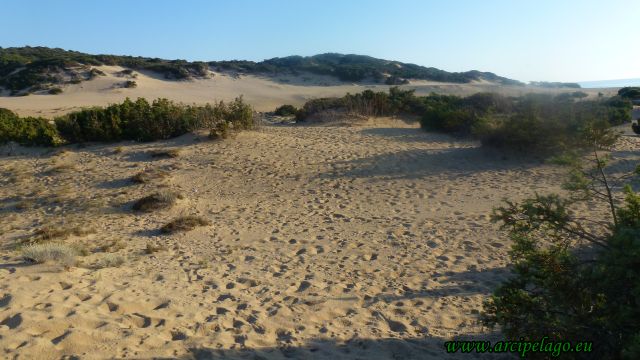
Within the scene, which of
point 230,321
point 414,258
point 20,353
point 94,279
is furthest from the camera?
point 414,258

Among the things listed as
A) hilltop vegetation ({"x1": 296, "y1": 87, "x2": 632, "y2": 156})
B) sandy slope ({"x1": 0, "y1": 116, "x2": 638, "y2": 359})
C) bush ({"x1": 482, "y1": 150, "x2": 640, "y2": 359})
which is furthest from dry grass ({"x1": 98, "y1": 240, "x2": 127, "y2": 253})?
hilltop vegetation ({"x1": 296, "y1": 87, "x2": 632, "y2": 156})

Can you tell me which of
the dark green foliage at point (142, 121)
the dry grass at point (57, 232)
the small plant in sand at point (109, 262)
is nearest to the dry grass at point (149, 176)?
the dry grass at point (57, 232)

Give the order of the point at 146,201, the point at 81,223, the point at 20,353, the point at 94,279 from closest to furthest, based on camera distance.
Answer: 1. the point at 20,353
2. the point at 94,279
3. the point at 81,223
4. the point at 146,201

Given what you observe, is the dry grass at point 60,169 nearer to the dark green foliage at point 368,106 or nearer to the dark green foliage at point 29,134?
the dark green foliage at point 29,134

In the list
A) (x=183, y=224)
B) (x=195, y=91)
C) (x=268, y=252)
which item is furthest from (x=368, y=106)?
(x=195, y=91)

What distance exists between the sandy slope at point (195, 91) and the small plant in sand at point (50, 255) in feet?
70.6

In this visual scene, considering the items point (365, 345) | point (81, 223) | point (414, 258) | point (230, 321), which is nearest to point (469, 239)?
point (414, 258)

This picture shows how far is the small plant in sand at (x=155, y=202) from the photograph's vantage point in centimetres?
919

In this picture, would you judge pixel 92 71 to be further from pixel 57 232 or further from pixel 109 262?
pixel 109 262

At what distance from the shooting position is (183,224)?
319 inches

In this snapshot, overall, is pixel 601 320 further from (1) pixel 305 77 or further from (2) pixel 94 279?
→ (1) pixel 305 77

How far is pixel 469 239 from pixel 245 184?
5.30m

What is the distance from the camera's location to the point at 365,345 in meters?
4.41

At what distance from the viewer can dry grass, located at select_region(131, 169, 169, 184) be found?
35.4 feet
